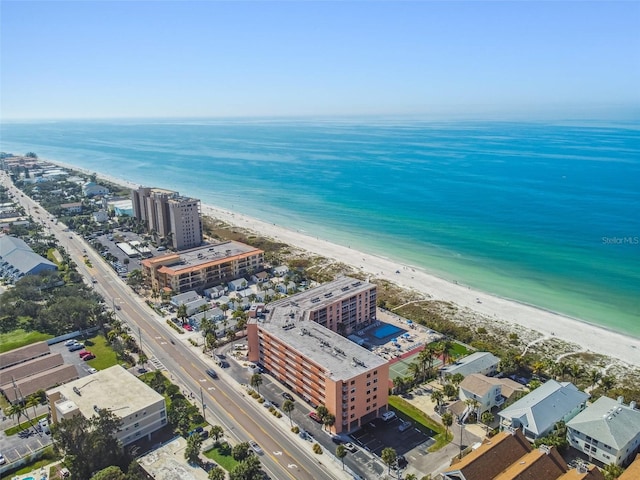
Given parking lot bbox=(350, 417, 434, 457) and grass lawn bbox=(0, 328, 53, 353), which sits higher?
grass lawn bbox=(0, 328, 53, 353)

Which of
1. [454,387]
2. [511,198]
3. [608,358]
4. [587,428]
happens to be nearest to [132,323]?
[454,387]

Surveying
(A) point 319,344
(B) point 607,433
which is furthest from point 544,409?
(A) point 319,344

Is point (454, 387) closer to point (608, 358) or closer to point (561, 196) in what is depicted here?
point (608, 358)

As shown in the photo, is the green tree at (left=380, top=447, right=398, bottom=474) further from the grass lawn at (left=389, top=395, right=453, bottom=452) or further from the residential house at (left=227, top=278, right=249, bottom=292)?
the residential house at (left=227, top=278, right=249, bottom=292)

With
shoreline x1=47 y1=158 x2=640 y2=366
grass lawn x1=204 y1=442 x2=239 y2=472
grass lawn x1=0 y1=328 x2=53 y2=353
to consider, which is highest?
grass lawn x1=0 y1=328 x2=53 y2=353

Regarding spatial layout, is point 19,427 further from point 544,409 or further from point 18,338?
point 544,409

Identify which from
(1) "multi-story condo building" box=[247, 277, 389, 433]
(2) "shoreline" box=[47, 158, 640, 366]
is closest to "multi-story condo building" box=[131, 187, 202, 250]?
(2) "shoreline" box=[47, 158, 640, 366]
